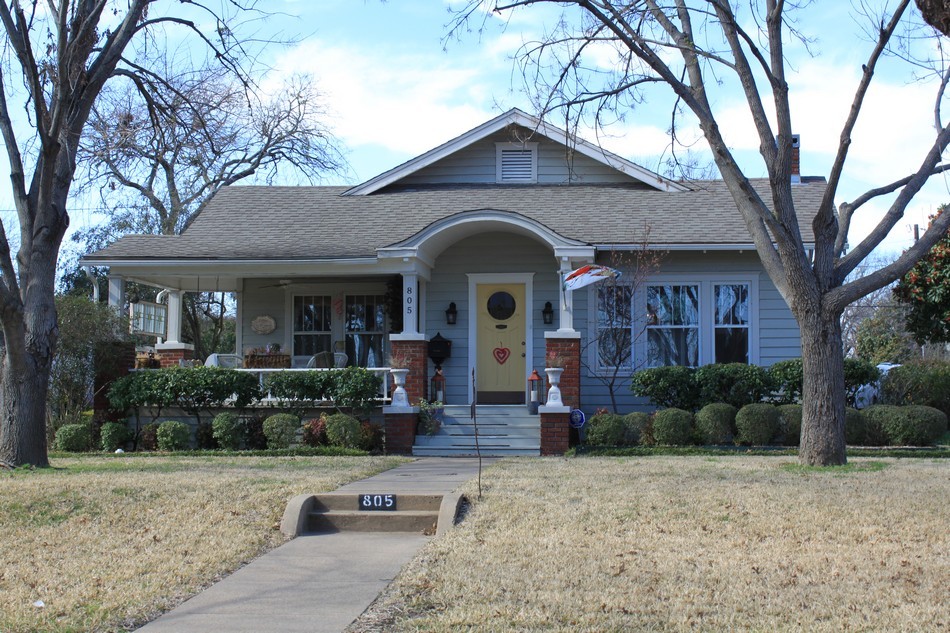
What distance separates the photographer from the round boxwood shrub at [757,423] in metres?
13.8

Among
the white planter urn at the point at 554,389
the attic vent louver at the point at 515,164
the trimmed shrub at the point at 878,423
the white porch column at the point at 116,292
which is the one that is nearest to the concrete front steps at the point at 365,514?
the white planter urn at the point at 554,389

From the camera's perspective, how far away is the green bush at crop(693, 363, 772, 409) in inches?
572

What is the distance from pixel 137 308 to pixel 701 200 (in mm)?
10976

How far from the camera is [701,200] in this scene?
1761cm

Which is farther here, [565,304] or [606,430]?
[565,304]

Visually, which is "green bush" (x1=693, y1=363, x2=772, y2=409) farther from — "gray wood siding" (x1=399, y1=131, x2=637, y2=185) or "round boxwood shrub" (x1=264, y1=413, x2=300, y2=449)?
"round boxwood shrub" (x1=264, y1=413, x2=300, y2=449)

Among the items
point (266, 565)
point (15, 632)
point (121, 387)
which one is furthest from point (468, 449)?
point (15, 632)

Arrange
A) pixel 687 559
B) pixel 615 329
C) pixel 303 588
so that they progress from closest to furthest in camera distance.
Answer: pixel 303 588 < pixel 687 559 < pixel 615 329

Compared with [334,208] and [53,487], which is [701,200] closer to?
[334,208]

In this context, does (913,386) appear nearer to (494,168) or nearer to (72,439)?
(494,168)

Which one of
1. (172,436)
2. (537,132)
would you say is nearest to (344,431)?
(172,436)

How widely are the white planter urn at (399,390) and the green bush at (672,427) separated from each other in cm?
387

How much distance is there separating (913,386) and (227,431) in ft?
38.4

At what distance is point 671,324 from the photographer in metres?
16.1
